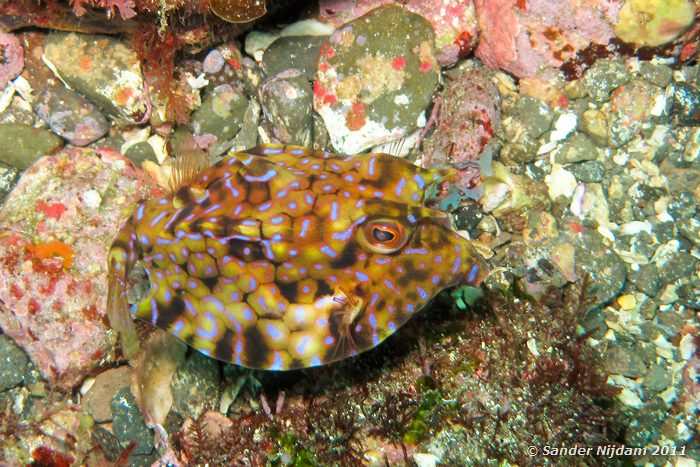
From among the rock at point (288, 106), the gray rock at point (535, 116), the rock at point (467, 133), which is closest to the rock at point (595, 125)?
the gray rock at point (535, 116)

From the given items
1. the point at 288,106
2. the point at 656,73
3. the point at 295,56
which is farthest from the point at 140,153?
the point at 656,73

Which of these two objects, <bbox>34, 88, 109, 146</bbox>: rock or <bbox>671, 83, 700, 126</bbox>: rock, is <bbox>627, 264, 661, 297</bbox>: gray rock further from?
<bbox>34, 88, 109, 146</bbox>: rock

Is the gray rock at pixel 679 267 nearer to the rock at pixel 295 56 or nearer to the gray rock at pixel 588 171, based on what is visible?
the gray rock at pixel 588 171

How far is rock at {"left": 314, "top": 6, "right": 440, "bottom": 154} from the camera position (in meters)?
5.77

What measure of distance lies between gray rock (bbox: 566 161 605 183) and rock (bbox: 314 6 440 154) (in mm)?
2124

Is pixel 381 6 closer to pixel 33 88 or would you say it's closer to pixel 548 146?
pixel 548 146

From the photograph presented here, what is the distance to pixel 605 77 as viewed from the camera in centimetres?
610

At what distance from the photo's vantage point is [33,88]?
19.9 ft

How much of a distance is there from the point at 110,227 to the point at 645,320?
21.1 ft

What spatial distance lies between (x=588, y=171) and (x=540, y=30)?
6.12ft

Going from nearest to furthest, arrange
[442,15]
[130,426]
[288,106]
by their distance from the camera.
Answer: [130,426] → [288,106] → [442,15]

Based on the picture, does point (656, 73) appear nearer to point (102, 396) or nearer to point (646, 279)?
point (646, 279)

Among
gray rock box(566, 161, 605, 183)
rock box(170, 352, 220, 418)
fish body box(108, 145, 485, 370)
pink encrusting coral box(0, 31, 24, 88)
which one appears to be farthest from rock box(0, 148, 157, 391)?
gray rock box(566, 161, 605, 183)

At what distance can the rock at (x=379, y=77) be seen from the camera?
5.77 m
